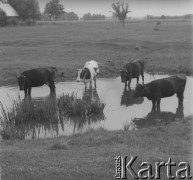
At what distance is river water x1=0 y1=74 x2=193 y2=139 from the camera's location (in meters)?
9.37

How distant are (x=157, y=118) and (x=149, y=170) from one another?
518cm

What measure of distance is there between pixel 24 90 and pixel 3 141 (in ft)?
16.1

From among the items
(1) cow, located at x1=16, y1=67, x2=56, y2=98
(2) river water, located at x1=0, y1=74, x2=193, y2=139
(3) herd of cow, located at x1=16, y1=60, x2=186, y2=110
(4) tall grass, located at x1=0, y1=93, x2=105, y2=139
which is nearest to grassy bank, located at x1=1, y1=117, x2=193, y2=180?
(2) river water, located at x1=0, y1=74, x2=193, y2=139

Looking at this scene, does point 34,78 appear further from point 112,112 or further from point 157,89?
point 157,89

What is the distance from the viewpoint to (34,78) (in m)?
12.8

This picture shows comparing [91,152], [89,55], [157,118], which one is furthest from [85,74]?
[91,152]

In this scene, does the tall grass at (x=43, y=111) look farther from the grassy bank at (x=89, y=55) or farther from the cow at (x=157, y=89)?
the grassy bank at (x=89, y=55)

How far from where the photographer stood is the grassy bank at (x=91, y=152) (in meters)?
5.31

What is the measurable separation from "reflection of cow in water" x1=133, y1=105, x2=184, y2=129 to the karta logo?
13.0 feet

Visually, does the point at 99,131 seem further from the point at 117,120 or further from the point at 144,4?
the point at 144,4

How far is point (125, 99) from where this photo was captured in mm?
12664

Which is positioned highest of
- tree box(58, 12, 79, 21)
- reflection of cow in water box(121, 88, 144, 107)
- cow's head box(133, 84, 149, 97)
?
tree box(58, 12, 79, 21)

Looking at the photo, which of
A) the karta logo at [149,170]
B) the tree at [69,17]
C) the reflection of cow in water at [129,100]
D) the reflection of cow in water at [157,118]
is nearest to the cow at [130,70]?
the reflection of cow in water at [129,100]

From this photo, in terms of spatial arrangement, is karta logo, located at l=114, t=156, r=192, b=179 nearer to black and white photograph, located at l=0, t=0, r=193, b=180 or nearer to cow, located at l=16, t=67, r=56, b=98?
black and white photograph, located at l=0, t=0, r=193, b=180
